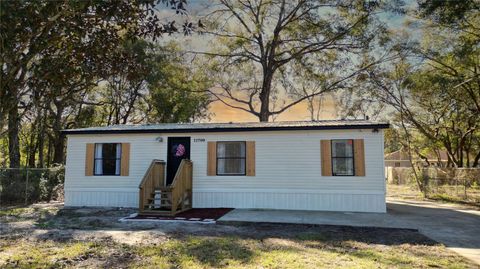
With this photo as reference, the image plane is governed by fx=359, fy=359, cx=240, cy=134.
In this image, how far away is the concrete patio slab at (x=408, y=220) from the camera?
21.6ft

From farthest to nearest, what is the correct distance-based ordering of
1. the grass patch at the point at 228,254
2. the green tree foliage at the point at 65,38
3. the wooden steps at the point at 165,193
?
1. the wooden steps at the point at 165,193
2. the grass patch at the point at 228,254
3. the green tree foliage at the point at 65,38

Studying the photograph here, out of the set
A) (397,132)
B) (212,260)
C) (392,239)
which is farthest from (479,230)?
(397,132)

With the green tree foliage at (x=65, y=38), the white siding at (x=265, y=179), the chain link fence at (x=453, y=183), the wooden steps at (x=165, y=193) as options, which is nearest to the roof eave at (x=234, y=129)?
the white siding at (x=265, y=179)

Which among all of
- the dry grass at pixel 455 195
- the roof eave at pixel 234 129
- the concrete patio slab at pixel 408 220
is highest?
the roof eave at pixel 234 129

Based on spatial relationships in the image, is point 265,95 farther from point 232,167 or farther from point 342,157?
point 342,157

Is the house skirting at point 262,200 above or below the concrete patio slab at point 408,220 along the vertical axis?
above

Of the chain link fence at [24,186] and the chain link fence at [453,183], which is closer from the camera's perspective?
the chain link fence at [24,186]

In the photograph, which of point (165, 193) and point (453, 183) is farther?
point (453, 183)

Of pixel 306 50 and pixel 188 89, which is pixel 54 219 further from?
pixel 306 50

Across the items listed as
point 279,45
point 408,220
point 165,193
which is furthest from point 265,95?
point 408,220

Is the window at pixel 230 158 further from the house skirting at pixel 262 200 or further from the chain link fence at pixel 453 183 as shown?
the chain link fence at pixel 453 183

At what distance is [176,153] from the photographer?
11000 millimetres

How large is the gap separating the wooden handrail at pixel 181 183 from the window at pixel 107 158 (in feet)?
7.97

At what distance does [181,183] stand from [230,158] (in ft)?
5.55
